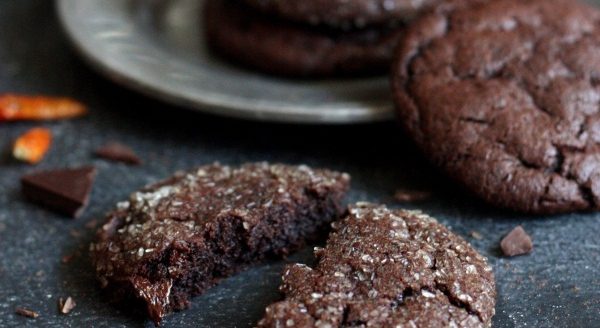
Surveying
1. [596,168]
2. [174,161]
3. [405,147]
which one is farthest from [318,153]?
[596,168]

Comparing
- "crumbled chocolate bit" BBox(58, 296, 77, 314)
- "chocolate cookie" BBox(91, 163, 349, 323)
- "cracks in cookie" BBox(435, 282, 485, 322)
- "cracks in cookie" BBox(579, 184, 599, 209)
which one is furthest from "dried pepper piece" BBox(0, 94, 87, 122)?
"cracks in cookie" BBox(579, 184, 599, 209)

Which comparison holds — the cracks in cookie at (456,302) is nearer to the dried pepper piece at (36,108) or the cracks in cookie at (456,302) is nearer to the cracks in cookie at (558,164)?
the cracks in cookie at (558,164)

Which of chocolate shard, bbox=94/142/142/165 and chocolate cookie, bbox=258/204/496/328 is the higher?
chocolate cookie, bbox=258/204/496/328

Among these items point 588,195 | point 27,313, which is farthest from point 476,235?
point 27,313

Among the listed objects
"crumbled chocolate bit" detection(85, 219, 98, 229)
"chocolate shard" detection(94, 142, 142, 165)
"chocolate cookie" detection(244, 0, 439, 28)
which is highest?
"chocolate cookie" detection(244, 0, 439, 28)

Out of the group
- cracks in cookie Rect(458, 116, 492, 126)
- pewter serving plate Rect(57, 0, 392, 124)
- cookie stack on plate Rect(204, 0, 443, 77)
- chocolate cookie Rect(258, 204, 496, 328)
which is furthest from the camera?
cookie stack on plate Rect(204, 0, 443, 77)

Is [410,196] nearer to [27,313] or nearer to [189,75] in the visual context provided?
[189,75]

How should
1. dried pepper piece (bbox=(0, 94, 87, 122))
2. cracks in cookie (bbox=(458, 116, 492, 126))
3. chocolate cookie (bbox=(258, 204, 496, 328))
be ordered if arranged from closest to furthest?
chocolate cookie (bbox=(258, 204, 496, 328))
cracks in cookie (bbox=(458, 116, 492, 126))
dried pepper piece (bbox=(0, 94, 87, 122))

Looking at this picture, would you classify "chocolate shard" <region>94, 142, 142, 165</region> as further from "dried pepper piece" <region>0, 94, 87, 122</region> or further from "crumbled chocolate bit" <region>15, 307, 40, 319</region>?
"crumbled chocolate bit" <region>15, 307, 40, 319</region>
